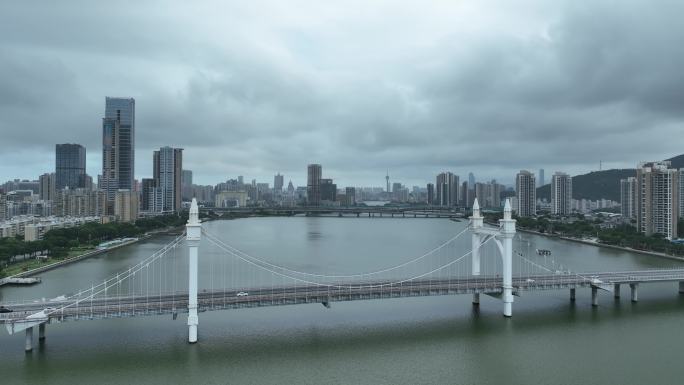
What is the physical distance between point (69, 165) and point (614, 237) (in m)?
115

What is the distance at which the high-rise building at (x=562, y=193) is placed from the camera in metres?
84.5

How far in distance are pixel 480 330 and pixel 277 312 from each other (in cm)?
692

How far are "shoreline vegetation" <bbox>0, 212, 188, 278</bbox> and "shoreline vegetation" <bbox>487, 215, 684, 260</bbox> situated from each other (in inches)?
1573

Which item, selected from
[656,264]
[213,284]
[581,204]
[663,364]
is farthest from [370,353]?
[581,204]

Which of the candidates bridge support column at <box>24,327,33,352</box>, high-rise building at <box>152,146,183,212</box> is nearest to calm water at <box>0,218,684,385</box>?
bridge support column at <box>24,327,33,352</box>

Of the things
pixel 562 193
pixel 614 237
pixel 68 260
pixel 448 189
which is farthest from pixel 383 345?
pixel 448 189

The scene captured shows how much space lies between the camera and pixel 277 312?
1766 centimetres

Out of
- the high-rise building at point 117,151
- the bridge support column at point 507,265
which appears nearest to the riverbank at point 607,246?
the bridge support column at point 507,265

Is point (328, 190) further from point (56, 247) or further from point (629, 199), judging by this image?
point (56, 247)

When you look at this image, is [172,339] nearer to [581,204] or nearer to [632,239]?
[632,239]

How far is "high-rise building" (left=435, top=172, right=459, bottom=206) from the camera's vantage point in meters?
147

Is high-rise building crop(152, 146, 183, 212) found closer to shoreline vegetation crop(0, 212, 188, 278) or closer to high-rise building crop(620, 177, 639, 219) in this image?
shoreline vegetation crop(0, 212, 188, 278)

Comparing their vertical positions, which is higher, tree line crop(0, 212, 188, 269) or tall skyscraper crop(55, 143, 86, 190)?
tall skyscraper crop(55, 143, 86, 190)

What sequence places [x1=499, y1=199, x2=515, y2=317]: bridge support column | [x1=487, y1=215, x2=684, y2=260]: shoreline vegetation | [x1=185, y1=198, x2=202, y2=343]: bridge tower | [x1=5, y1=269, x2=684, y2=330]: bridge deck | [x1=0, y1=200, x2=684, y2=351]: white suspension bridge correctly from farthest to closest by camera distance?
[x1=487, y1=215, x2=684, y2=260]: shoreline vegetation < [x1=499, y1=199, x2=515, y2=317]: bridge support column < [x1=185, y1=198, x2=202, y2=343]: bridge tower < [x1=0, y1=200, x2=684, y2=351]: white suspension bridge < [x1=5, y1=269, x2=684, y2=330]: bridge deck
